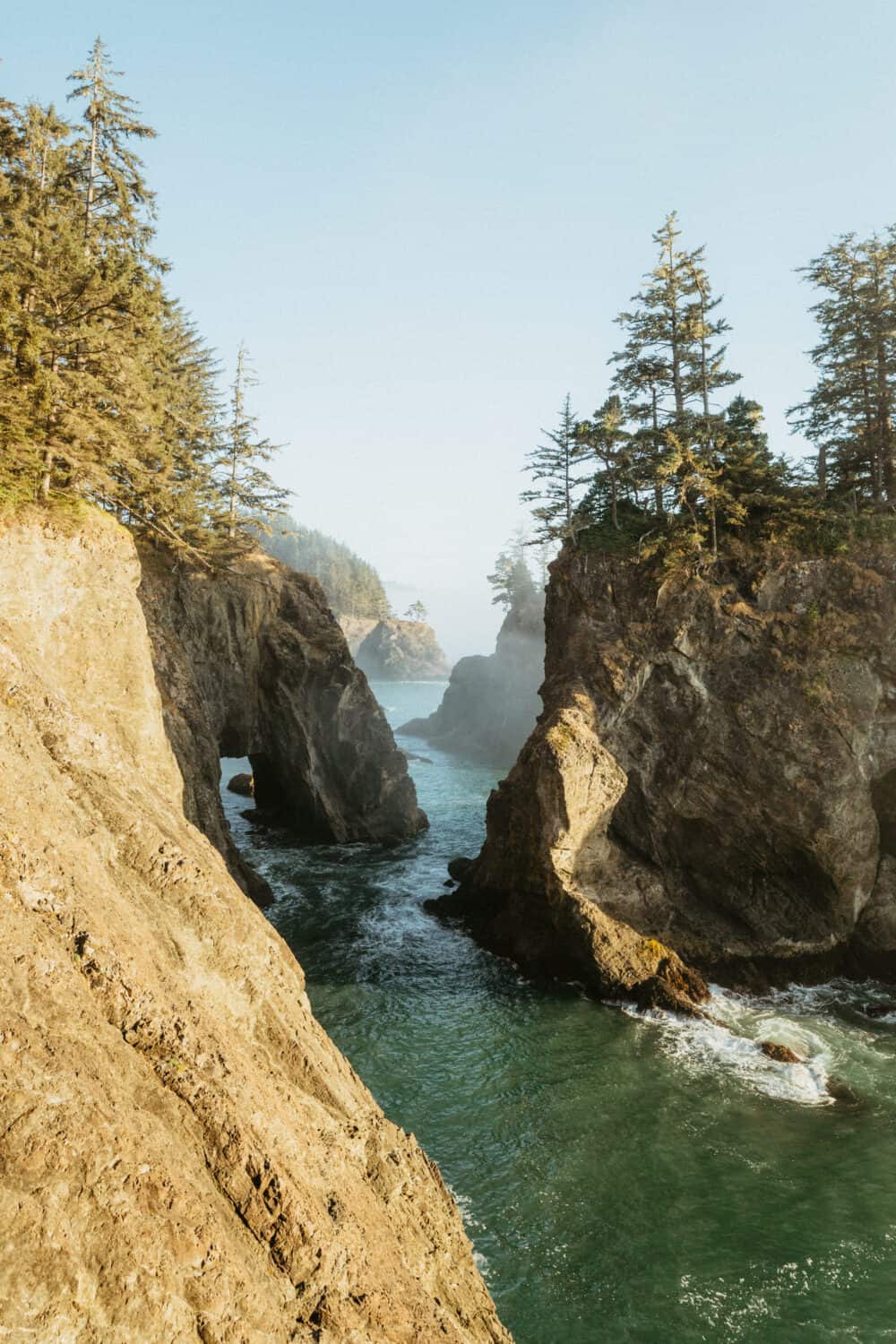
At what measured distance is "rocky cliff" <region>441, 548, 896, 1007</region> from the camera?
25625mm

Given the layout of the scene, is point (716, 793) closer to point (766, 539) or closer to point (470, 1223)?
point (766, 539)

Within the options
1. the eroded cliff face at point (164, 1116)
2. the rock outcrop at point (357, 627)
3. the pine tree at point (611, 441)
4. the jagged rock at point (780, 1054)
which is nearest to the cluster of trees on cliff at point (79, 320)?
the eroded cliff face at point (164, 1116)

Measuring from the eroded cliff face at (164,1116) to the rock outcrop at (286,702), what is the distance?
16694 millimetres

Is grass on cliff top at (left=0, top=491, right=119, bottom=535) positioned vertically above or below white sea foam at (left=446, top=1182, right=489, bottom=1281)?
above

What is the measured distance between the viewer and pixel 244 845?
40594 mm

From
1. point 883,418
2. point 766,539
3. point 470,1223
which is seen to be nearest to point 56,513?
point 470,1223

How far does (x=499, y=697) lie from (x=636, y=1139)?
189ft

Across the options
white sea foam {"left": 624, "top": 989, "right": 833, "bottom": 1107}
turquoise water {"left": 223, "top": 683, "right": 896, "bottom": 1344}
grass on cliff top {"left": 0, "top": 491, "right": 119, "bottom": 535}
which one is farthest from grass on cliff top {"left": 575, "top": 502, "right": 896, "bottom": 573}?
grass on cliff top {"left": 0, "top": 491, "right": 119, "bottom": 535}

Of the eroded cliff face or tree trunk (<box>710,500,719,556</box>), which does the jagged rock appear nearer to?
the eroded cliff face

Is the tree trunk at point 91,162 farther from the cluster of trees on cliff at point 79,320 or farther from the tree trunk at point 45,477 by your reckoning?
the tree trunk at point 45,477

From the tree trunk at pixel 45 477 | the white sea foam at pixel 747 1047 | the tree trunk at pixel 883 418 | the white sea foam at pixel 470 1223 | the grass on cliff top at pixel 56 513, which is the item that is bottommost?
the white sea foam at pixel 747 1047

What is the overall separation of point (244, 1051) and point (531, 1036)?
13.4 m

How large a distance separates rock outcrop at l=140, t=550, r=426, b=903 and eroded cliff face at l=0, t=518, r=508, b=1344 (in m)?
16.7

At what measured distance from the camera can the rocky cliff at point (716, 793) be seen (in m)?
25.6
